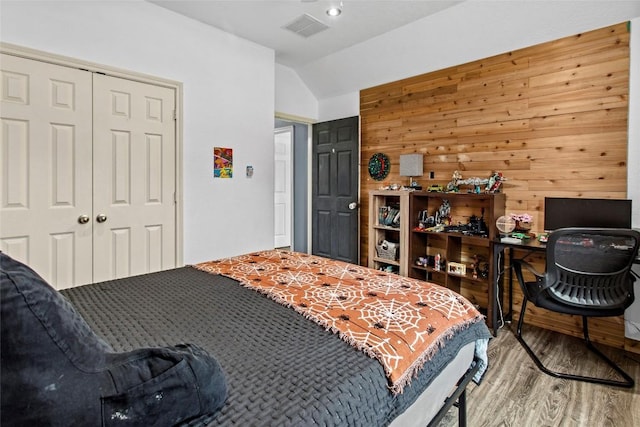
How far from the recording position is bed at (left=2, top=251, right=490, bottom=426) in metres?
0.92

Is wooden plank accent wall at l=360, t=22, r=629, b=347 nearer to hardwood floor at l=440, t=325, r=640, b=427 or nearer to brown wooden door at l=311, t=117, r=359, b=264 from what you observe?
hardwood floor at l=440, t=325, r=640, b=427

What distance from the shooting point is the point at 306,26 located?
352 cm

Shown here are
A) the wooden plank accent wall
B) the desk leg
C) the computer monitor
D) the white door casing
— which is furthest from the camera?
the white door casing

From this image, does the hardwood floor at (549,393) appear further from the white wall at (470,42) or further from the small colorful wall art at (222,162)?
the small colorful wall art at (222,162)

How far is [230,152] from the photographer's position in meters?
3.71

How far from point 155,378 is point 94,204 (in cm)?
258

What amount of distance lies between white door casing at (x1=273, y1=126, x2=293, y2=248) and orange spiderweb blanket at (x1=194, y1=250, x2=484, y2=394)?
12.4ft

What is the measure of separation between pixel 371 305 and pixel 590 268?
1.79 m

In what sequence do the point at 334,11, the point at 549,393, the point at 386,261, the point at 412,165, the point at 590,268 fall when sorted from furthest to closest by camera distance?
1. the point at 386,261
2. the point at 412,165
3. the point at 334,11
4. the point at 590,268
5. the point at 549,393

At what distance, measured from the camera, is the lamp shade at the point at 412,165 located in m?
3.95

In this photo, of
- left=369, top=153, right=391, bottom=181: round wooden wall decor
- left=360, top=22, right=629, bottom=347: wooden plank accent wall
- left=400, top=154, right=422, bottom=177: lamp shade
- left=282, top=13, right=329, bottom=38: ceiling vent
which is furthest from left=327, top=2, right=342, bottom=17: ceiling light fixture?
left=369, top=153, right=391, bottom=181: round wooden wall decor

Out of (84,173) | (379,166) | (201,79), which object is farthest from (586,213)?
(84,173)

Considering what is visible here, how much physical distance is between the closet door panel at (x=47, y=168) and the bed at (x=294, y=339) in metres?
1.23

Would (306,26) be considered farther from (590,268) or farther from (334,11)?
(590,268)
